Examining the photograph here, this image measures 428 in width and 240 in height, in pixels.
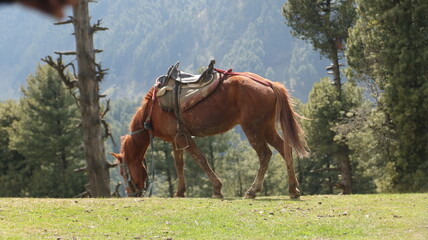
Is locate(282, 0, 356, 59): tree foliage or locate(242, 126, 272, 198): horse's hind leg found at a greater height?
locate(282, 0, 356, 59): tree foliage

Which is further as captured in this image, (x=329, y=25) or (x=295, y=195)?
(x=329, y=25)

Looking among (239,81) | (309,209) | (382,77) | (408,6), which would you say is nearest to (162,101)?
(239,81)

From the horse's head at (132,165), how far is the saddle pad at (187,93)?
4.99ft

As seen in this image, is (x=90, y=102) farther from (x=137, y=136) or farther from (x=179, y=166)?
(x=179, y=166)

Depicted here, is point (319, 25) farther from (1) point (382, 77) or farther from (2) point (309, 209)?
(2) point (309, 209)

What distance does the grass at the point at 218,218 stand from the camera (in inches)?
304

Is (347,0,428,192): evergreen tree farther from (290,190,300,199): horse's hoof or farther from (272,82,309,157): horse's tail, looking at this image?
(272,82,309,157): horse's tail

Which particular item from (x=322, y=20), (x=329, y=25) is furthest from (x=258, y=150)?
(x=322, y=20)

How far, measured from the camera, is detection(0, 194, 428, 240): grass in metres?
7.73

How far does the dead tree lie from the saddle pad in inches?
175

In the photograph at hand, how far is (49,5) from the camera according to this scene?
5.56 ft

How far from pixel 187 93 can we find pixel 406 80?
11.4 m

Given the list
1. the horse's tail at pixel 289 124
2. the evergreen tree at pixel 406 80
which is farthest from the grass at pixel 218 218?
the evergreen tree at pixel 406 80

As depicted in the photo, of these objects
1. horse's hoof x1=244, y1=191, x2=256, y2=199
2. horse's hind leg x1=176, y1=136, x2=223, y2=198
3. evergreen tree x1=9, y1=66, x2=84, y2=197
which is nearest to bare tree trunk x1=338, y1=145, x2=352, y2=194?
evergreen tree x1=9, y1=66, x2=84, y2=197
